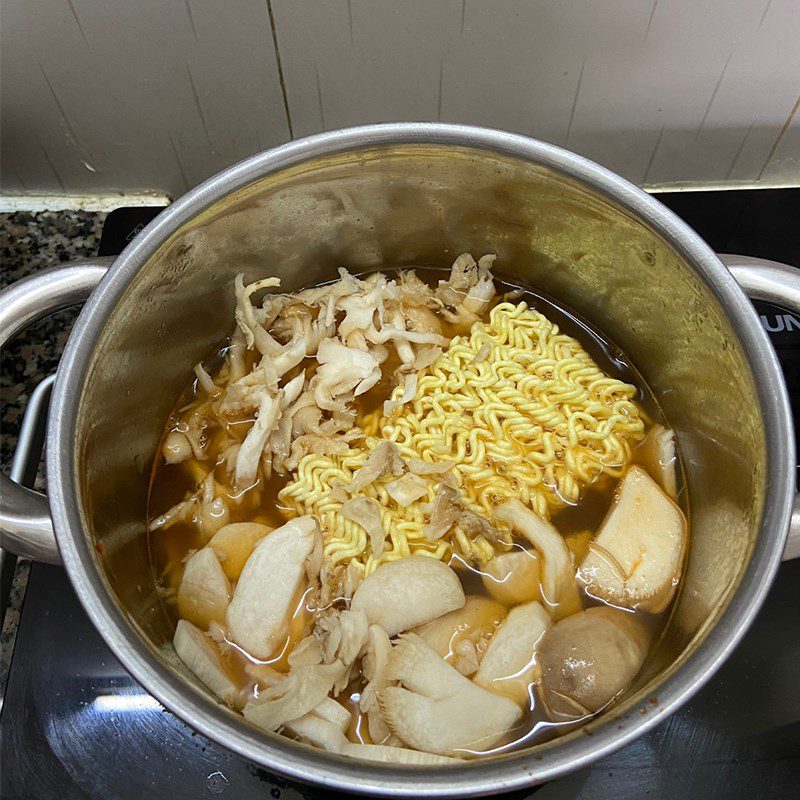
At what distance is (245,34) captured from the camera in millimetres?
2057

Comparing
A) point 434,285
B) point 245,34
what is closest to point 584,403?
point 434,285

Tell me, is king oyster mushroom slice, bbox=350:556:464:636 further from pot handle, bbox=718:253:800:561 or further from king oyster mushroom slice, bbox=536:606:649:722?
pot handle, bbox=718:253:800:561

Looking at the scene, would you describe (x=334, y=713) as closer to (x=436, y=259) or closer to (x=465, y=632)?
(x=465, y=632)

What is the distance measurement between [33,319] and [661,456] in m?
1.60

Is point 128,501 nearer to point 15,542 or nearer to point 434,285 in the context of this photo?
point 15,542

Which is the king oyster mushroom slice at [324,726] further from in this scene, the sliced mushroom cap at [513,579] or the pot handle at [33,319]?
the pot handle at [33,319]

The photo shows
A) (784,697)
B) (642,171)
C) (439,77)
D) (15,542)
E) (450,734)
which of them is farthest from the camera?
(642,171)

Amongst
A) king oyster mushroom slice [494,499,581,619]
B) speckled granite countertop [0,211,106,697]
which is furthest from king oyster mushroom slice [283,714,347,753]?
speckled granite countertop [0,211,106,697]

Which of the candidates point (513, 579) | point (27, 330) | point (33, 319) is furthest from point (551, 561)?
point (27, 330)

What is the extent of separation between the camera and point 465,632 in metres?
1.73

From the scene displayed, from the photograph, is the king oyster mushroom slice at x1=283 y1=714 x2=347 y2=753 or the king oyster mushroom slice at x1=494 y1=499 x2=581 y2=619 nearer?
the king oyster mushroom slice at x1=283 y1=714 x2=347 y2=753

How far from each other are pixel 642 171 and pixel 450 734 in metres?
1.88

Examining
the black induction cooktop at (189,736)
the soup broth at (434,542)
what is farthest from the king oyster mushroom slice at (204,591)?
the black induction cooktop at (189,736)

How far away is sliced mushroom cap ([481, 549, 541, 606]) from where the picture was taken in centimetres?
180
